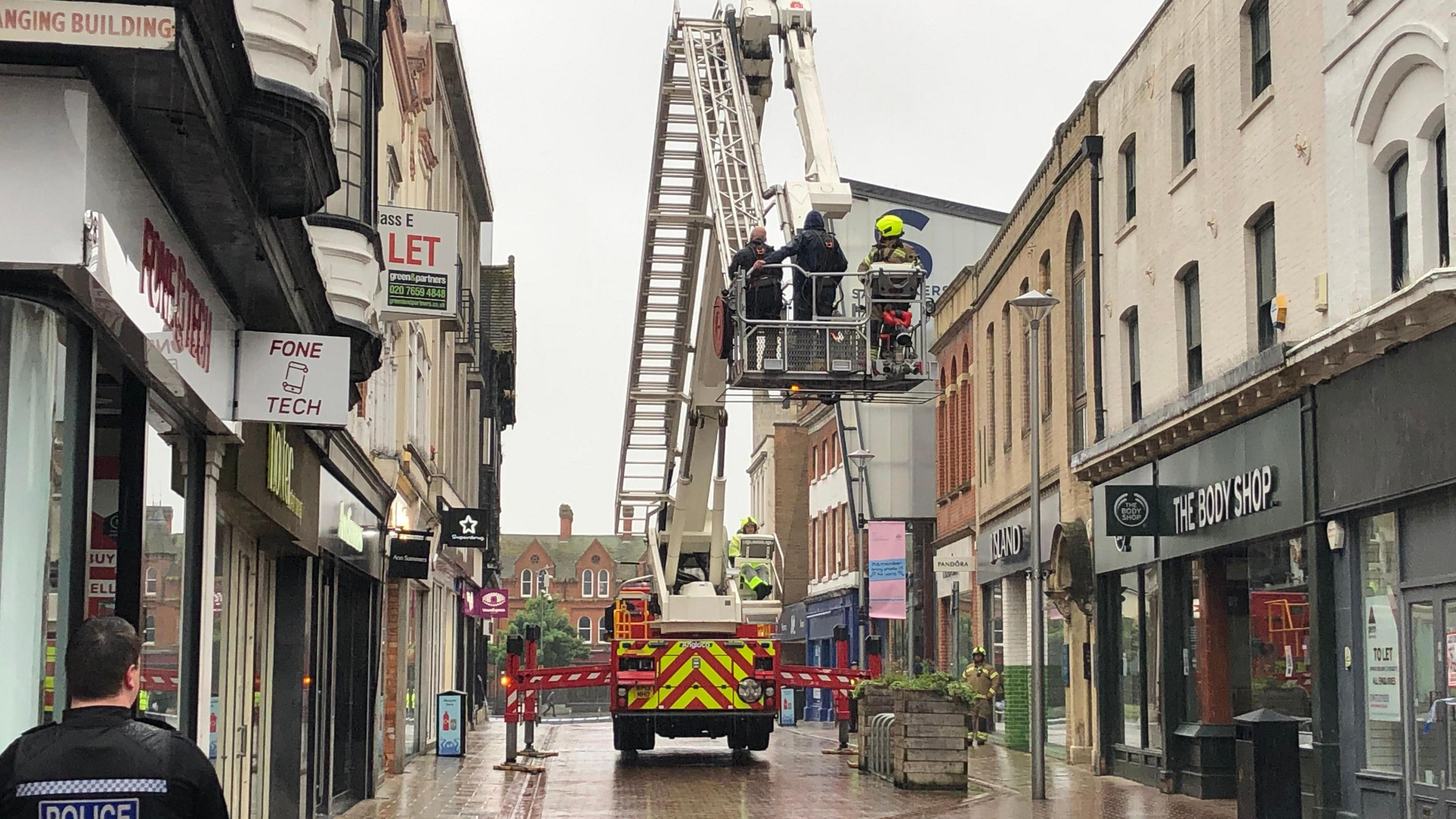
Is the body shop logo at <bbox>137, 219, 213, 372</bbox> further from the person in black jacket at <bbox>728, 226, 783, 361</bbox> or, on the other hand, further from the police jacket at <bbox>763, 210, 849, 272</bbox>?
the police jacket at <bbox>763, 210, 849, 272</bbox>

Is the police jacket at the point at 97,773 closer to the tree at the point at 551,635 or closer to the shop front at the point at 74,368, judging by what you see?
the shop front at the point at 74,368

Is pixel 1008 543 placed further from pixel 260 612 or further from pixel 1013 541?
pixel 260 612

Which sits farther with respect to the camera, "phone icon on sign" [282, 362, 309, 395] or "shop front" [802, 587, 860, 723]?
"shop front" [802, 587, 860, 723]

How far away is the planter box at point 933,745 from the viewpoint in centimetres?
2028

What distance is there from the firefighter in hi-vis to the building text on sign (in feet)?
33.1

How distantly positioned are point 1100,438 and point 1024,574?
642cm

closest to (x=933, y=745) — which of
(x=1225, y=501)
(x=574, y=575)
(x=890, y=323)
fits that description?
(x=1225, y=501)

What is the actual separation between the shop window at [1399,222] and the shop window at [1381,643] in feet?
6.61

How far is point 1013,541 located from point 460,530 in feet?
30.9

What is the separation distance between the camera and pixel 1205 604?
20469 mm

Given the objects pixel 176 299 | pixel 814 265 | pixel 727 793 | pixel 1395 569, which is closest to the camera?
pixel 176 299

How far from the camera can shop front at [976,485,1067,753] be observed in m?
28.2

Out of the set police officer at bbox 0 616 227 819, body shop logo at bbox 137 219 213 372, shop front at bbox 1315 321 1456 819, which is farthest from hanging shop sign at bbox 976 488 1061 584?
police officer at bbox 0 616 227 819

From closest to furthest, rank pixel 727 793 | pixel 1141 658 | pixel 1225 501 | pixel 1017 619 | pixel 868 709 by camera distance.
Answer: pixel 1225 501 → pixel 727 793 → pixel 1141 658 → pixel 868 709 → pixel 1017 619
